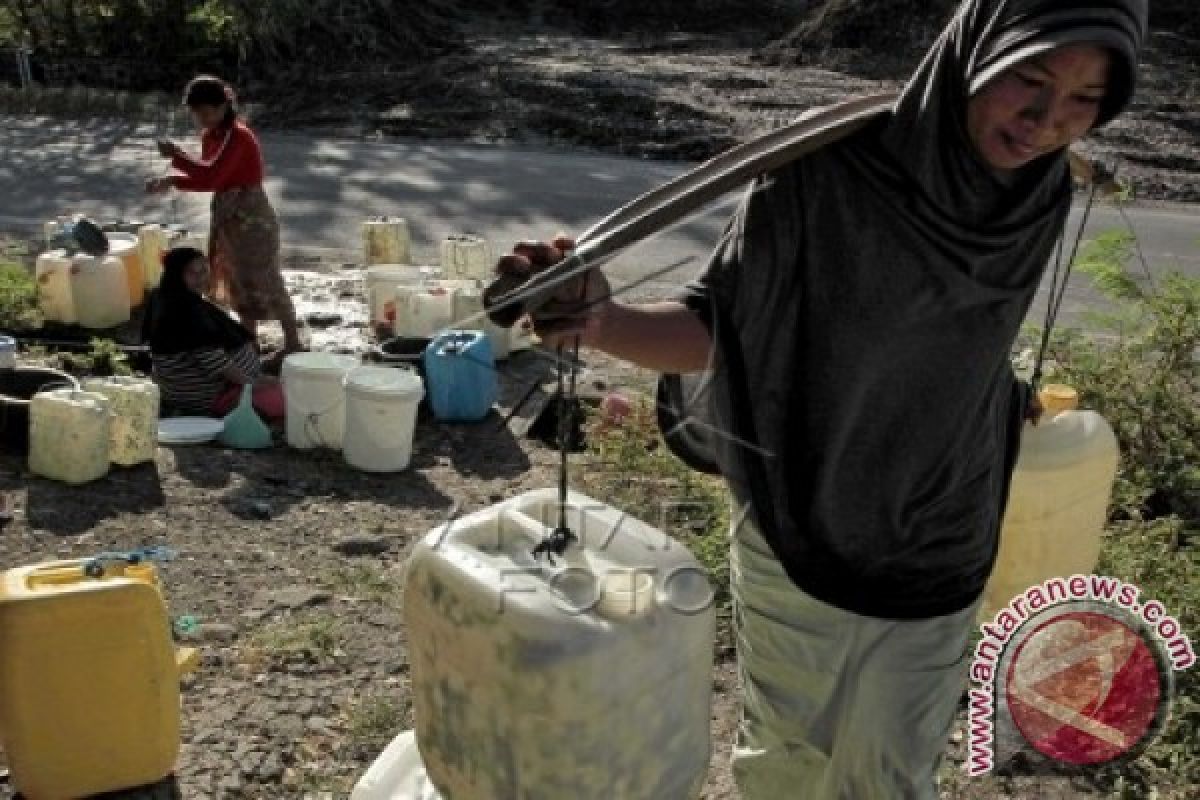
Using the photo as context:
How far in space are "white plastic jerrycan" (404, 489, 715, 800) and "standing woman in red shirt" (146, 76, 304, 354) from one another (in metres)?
4.42

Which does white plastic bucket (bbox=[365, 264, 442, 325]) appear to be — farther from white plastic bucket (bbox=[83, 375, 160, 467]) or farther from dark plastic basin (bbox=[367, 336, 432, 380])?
white plastic bucket (bbox=[83, 375, 160, 467])

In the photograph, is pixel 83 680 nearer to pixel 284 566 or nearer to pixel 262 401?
pixel 284 566

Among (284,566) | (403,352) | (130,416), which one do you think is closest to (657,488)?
(284,566)

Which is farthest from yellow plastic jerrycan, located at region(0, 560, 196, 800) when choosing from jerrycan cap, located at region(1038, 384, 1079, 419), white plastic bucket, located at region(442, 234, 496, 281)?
white plastic bucket, located at region(442, 234, 496, 281)

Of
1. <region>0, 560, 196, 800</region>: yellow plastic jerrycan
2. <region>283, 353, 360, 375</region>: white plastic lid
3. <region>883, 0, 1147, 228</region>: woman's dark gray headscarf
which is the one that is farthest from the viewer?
<region>283, 353, 360, 375</region>: white plastic lid

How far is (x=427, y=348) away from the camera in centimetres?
548

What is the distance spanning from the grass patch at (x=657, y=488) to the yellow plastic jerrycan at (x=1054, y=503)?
2.84ft

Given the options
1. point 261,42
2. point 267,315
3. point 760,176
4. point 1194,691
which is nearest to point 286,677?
point 760,176

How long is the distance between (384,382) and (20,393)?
154 centimetres

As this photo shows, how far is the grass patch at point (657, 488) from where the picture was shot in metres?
3.89

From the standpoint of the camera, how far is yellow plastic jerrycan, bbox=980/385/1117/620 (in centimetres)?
326

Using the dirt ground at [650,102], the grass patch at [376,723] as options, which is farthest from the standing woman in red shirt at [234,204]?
the dirt ground at [650,102]

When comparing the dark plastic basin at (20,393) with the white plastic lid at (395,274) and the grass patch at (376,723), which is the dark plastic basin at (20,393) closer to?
the white plastic lid at (395,274)

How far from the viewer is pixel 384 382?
4.93 metres
